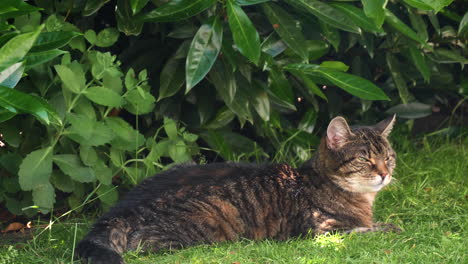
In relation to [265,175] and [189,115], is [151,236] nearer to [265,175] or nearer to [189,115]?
[265,175]

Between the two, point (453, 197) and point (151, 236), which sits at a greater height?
point (151, 236)

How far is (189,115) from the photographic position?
4957mm

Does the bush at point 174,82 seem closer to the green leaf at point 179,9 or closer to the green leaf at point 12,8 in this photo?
the green leaf at point 179,9

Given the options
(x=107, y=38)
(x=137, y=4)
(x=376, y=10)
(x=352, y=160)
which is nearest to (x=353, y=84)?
(x=352, y=160)

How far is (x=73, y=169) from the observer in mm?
4129

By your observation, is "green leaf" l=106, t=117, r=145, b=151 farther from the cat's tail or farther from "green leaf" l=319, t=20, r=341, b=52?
"green leaf" l=319, t=20, r=341, b=52

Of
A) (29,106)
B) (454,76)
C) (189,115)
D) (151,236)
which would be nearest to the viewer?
(29,106)

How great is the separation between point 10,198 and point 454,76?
3.74m

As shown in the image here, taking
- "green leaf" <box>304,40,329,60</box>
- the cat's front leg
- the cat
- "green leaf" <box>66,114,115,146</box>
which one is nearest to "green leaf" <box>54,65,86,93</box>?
"green leaf" <box>66,114,115,146</box>

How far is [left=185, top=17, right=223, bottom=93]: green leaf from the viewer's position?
3855mm

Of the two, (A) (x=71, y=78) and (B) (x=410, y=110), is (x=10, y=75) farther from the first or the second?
(B) (x=410, y=110)

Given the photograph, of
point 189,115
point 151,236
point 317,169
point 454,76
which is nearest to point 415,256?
point 317,169

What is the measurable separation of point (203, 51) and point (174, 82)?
0.59 meters

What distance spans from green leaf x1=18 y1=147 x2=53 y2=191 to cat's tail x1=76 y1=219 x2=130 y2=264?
472mm
